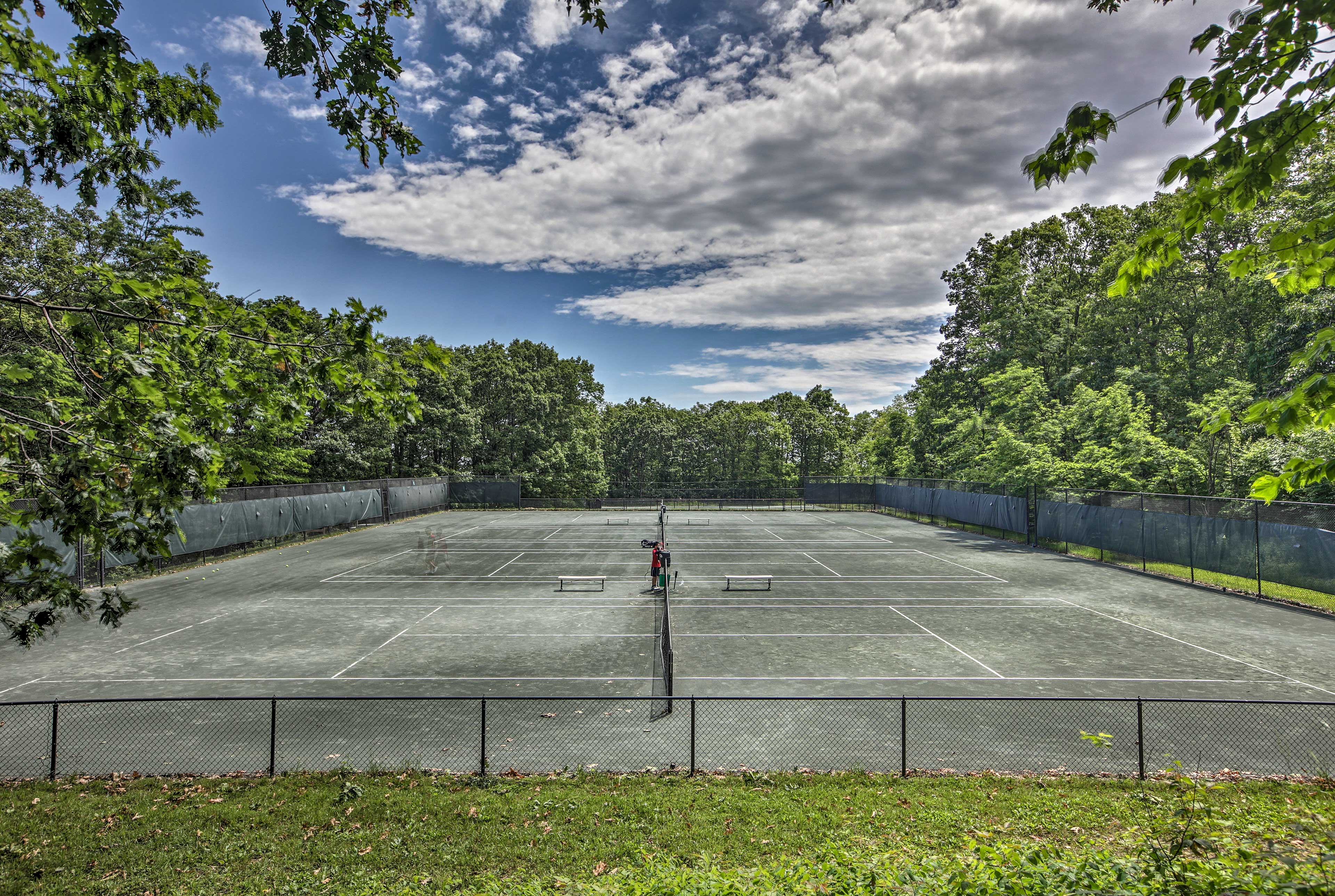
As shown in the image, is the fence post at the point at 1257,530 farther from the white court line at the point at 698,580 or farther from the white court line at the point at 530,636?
the white court line at the point at 530,636

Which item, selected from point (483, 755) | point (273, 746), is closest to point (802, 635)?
point (483, 755)

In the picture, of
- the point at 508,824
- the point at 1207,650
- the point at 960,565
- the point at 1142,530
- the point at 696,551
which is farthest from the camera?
the point at 696,551

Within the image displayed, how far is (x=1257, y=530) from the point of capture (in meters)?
22.6

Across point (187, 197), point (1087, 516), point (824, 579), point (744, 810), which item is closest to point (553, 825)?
point (744, 810)

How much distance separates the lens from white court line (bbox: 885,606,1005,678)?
47.9 feet

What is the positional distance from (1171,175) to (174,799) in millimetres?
12200

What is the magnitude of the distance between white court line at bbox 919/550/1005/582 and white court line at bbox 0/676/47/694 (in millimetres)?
28656

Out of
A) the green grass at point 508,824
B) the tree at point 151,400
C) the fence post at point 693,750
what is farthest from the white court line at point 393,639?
the tree at point 151,400

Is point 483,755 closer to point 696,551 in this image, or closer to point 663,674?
point 663,674

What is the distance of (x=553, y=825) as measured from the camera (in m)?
7.77

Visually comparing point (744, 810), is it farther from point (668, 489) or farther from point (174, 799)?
point (668, 489)

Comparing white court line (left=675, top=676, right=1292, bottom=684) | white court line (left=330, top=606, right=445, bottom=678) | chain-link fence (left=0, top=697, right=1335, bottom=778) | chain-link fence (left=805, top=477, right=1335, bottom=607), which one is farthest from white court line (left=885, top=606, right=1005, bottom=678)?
white court line (left=330, top=606, right=445, bottom=678)

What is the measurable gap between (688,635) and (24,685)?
14.3 m

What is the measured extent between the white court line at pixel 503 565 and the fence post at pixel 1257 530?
27.4 metres
